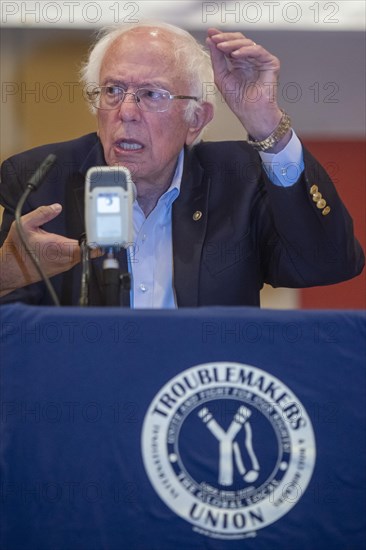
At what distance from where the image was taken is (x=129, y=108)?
190cm

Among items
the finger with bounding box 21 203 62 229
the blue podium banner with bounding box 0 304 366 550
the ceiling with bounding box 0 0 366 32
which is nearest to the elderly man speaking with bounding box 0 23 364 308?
the finger with bounding box 21 203 62 229

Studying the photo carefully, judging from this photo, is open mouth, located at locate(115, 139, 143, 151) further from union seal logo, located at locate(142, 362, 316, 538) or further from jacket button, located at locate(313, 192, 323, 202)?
union seal logo, located at locate(142, 362, 316, 538)

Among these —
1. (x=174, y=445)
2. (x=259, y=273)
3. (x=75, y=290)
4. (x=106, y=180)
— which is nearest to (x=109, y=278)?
(x=106, y=180)

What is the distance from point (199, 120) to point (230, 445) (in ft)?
3.94

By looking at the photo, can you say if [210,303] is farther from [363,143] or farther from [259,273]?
[363,143]

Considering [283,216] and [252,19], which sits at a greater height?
[252,19]

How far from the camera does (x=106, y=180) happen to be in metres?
1.25

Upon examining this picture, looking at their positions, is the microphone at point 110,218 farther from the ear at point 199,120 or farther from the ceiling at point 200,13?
the ceiling at point 200,13

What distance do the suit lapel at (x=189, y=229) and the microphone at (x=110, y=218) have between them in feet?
1.81

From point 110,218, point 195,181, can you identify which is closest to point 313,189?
point 195,181

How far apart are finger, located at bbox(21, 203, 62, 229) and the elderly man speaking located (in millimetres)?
242

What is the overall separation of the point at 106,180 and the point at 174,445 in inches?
16.5

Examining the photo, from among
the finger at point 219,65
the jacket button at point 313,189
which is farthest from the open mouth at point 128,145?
the jacket button at point 313,189

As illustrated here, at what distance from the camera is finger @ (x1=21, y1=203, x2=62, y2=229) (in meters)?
1.43
